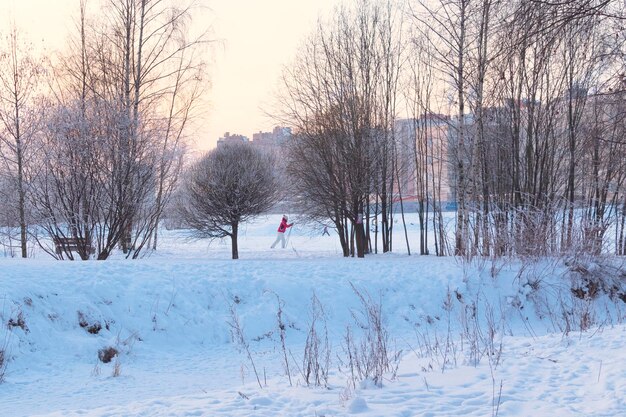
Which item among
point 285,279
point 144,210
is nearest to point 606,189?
point 285,279

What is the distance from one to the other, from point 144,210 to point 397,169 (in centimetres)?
1055

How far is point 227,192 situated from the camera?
2289 centimetres

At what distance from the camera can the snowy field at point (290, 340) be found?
4.25 m

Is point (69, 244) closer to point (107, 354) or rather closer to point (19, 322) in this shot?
point (19, 322)

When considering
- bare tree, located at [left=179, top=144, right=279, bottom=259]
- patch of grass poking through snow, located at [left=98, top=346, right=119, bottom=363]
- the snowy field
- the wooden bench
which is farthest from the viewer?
bare tree, located at [left=179, top=144, right=279, bottom=259]

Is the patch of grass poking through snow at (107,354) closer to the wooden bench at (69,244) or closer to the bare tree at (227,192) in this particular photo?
the wooden bench at (69,244)

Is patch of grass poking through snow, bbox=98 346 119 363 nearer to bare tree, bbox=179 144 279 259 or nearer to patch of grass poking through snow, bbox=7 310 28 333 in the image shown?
patch of grass poking through snow, bbox=7 310 28 333

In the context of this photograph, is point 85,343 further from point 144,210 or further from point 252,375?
point 144,210

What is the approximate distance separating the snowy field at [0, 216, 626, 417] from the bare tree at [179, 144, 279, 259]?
11489mm

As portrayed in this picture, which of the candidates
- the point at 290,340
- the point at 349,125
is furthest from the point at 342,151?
the point at 290,340

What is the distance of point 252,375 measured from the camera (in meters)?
7.13

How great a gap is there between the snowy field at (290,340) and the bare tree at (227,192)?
1149 cm

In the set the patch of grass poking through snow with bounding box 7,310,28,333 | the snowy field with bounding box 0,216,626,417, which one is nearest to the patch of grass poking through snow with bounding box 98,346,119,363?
the snowy field with bounding box 0,216,626,417

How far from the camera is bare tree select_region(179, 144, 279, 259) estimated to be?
2289 centimetres
